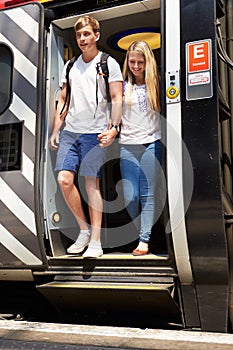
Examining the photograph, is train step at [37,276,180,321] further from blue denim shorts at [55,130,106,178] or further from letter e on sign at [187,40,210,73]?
letter e on sign at [187,40,210,73]

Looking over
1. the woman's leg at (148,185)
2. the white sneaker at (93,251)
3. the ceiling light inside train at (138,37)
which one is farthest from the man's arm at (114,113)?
the ceiling light inside train at (138,37)

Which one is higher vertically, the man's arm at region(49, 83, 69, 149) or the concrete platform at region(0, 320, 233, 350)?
the man's arm at region(49, 83, 69, 149)

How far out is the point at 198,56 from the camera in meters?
2.89

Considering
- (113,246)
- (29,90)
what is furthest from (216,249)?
(29,90)

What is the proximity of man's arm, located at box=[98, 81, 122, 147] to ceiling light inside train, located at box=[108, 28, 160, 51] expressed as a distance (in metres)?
0.85

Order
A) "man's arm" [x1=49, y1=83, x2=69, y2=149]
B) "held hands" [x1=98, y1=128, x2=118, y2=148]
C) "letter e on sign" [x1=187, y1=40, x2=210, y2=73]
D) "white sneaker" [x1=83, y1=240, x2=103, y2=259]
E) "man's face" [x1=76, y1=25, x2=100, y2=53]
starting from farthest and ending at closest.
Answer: "man's arm" [x1=49, y1=83, x2=69, y2=149], "man's face" [x1=76, y1=25, x2=100, y2=53], "held hands" [x1=98, y1=128, x2=118, y2=148], "white sneaker" [x1=83, y1=240, x2=103, y2=259], "letter e on sign" [x1=187, y1=40, x2=210, y2=73]

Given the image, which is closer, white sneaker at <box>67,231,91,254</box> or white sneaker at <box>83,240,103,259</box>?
white sneaker at <box>83,240,103,259</box>

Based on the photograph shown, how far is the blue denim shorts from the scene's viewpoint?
11.1ft

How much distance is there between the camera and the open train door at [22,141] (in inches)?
127

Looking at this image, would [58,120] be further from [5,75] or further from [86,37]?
[86,37]

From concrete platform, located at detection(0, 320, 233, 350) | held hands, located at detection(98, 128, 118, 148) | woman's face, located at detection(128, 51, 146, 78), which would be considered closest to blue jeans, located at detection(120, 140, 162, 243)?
held hands, located at detection(98, 128, 118, 148)

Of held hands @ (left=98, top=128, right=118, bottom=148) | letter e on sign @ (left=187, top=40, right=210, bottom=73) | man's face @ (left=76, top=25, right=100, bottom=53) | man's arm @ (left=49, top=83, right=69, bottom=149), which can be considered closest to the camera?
letter e on sign @ (left=187, top=40, right=210, bottom=73)

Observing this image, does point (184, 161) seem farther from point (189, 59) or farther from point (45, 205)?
point (45, 205)

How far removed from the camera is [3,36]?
11.2 feet
